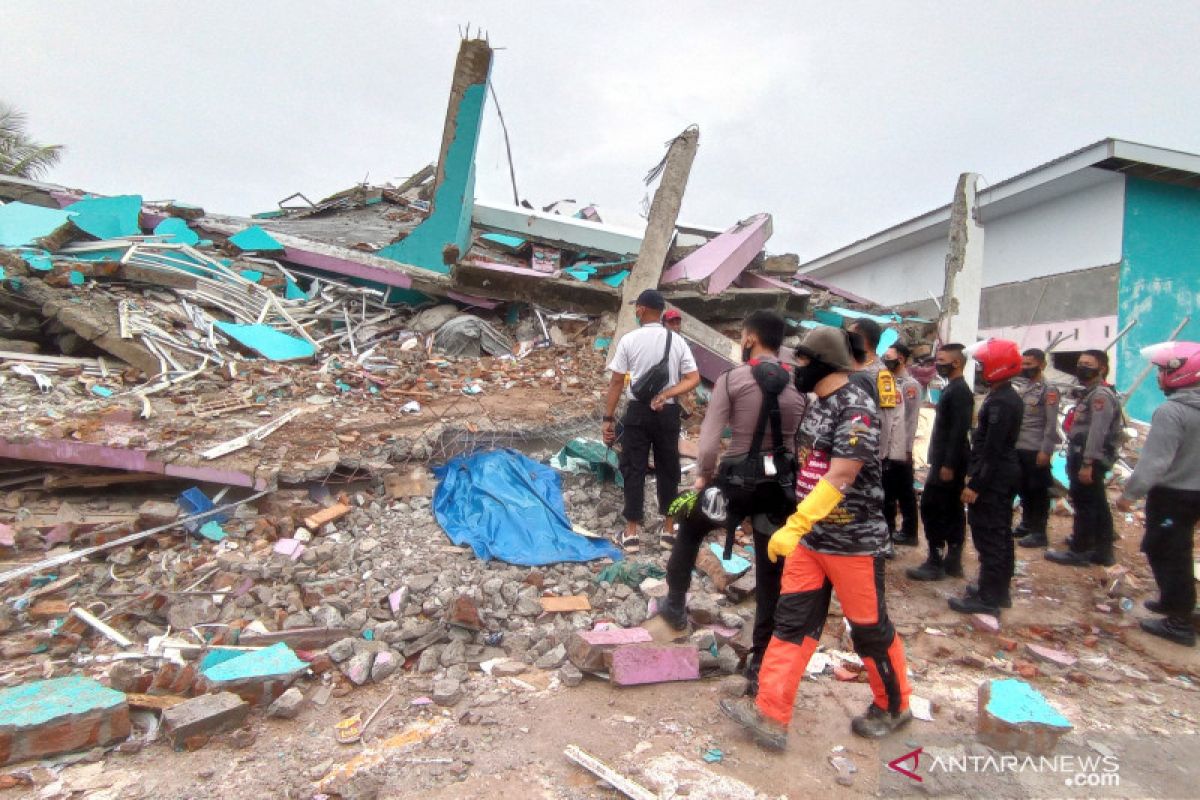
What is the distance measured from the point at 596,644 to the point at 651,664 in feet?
0.92

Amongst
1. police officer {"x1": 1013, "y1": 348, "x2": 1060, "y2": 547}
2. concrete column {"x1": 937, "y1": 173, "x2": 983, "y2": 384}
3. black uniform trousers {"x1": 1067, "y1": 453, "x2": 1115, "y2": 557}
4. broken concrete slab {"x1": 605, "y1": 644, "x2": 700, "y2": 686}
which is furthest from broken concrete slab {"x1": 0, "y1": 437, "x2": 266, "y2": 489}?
concrete column {"x1": 937, "y1": 173, "x2": 983, "y2": 384}

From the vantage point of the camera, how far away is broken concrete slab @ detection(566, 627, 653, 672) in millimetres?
3145

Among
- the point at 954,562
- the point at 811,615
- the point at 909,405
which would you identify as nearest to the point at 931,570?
the point at 954,562

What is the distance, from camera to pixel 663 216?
8.33 meters

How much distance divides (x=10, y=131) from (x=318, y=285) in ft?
56.8

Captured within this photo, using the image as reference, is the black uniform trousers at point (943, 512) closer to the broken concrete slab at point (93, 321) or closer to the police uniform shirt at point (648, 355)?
the police uniform shirt at point (648, 355)

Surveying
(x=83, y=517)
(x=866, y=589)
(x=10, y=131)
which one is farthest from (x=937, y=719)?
(x=10, y=131)

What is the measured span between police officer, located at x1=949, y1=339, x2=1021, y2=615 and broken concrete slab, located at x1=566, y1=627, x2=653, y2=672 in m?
2.35

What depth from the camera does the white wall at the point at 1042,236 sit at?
1058cm

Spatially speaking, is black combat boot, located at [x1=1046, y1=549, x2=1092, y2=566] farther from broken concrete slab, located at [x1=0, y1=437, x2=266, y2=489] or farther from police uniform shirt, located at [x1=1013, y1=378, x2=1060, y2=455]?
broken concrete slab, located at [x1=0, y1=437, x2=266, y2=489]

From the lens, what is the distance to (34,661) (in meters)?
3.29

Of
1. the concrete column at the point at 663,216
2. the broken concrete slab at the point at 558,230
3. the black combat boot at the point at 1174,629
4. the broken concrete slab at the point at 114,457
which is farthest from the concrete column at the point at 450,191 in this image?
the black combat boot at the point at 1174,629

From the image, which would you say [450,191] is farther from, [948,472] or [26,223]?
[948,472]

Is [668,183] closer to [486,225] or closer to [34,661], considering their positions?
[486,225]
